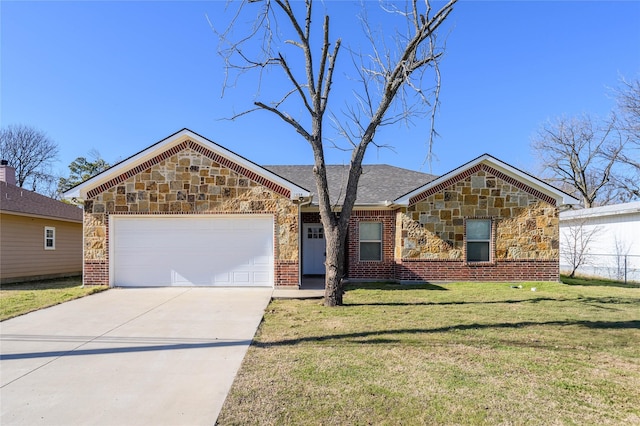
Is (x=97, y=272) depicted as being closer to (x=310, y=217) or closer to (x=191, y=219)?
(x=191, y=219)

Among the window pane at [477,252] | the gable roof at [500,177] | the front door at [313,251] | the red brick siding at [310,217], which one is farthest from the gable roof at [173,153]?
Answer: the window pane at [477,252]

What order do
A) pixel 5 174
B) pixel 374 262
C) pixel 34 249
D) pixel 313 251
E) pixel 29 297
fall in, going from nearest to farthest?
pixel 29 297 → pixel 374 262 → pixel 34 249 → pixel 313 251 → pixel 5 174

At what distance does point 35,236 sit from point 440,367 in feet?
52.7

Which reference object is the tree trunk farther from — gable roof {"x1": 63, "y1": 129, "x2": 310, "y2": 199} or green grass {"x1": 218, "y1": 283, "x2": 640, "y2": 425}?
gable roof {"x1": 63, "y1": 129, "x2": 310, "y2": 199}

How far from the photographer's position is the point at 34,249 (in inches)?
578

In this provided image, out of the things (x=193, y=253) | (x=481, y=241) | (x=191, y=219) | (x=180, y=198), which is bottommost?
(x=193, y=253)

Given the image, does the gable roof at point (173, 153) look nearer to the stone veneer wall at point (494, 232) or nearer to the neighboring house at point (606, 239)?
the stone veneer wall at point (494, 232)

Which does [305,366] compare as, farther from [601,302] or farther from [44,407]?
[601,302]

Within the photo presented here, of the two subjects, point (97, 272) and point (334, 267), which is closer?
point (334, 267)

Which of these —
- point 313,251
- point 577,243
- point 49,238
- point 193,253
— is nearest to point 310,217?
point 313,251

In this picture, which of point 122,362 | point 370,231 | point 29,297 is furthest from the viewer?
point 370,231

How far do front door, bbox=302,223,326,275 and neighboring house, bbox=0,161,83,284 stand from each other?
9.91 m

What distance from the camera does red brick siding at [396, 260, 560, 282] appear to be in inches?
494

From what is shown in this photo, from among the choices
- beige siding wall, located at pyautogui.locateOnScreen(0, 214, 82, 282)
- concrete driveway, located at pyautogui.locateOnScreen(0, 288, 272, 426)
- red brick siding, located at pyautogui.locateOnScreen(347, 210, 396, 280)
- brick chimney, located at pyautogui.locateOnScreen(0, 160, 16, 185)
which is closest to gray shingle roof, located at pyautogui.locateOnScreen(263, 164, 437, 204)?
red brick siding, located at pyautogui.locateOnScreen(347, 210, 396, 280)
